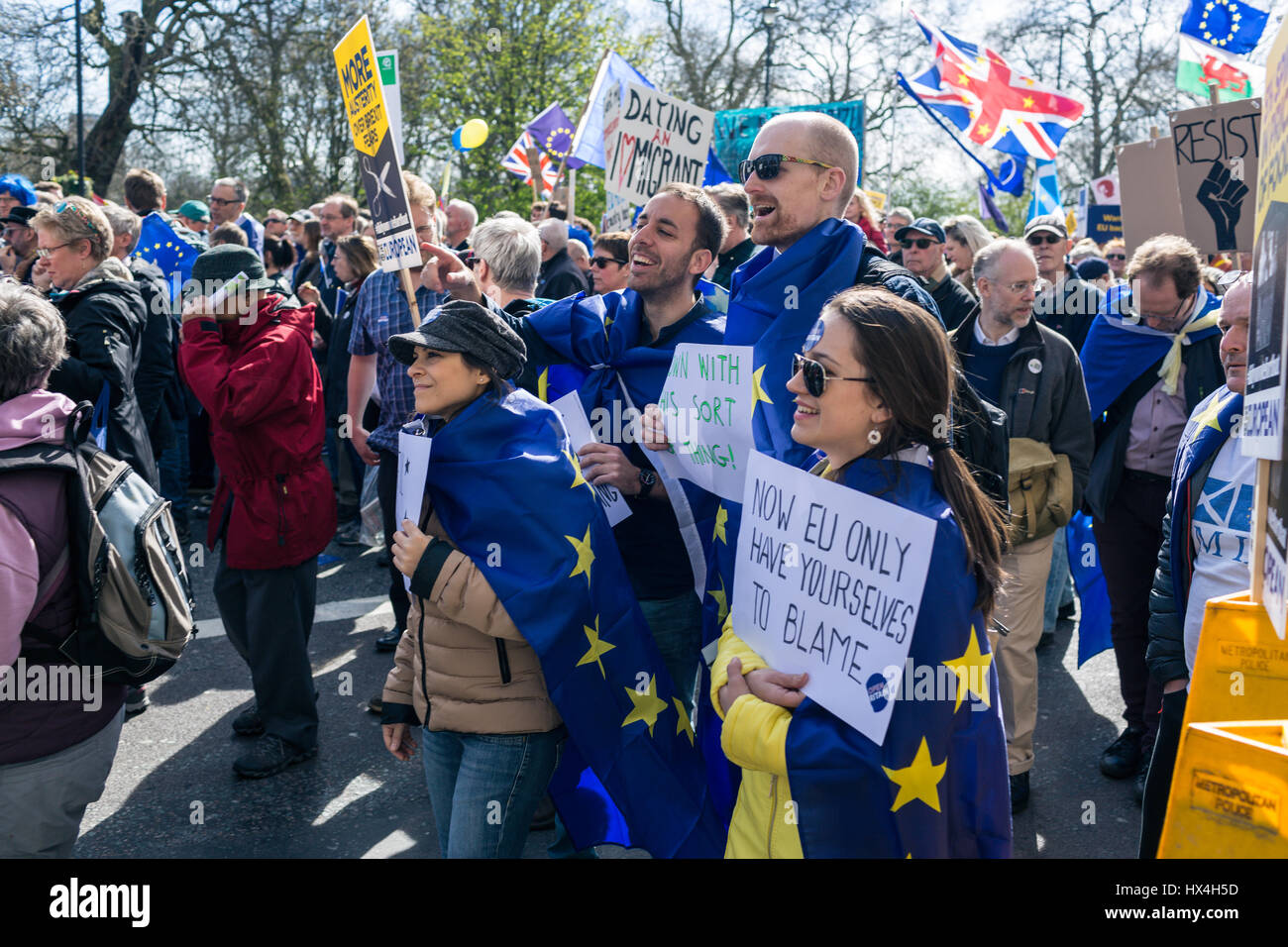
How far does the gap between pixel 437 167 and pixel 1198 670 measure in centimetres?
2590

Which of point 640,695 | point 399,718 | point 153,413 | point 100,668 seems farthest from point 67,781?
point 153,413

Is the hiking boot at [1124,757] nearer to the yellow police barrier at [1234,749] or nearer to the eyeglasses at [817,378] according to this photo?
the yellow police barrier at [1234,749]

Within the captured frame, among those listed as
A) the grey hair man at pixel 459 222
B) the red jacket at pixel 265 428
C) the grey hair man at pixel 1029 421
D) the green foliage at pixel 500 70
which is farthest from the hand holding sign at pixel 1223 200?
the green foliage at pixel 500 70

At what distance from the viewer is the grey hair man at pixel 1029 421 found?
451 centimetres

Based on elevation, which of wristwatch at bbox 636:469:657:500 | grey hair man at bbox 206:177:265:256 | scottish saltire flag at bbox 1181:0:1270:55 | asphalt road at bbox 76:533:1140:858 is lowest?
asphalt road at bbox 76:533:1140:858

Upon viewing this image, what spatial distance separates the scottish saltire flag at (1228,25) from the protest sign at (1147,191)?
7.49 feet

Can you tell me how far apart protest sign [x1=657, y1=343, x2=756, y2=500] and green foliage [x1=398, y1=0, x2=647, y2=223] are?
1878cm

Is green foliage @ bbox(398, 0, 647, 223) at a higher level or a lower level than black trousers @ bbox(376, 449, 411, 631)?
higher

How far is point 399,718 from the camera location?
305 centimetres

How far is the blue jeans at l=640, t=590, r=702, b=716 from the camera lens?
3.73 meters

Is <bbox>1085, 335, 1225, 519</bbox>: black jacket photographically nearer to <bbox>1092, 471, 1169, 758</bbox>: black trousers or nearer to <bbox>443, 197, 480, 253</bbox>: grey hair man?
<bbox>1092, 471, 1169, 758</bbox>: black trousers

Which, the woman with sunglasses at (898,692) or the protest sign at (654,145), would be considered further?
the protest sign at (654,145)

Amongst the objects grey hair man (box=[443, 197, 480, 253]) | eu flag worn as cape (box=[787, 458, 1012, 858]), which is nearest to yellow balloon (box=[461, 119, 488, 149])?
grey hair man (box=[443, 197, 480, 253])

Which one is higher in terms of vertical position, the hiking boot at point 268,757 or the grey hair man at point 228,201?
the grey hair man at point 228,201
